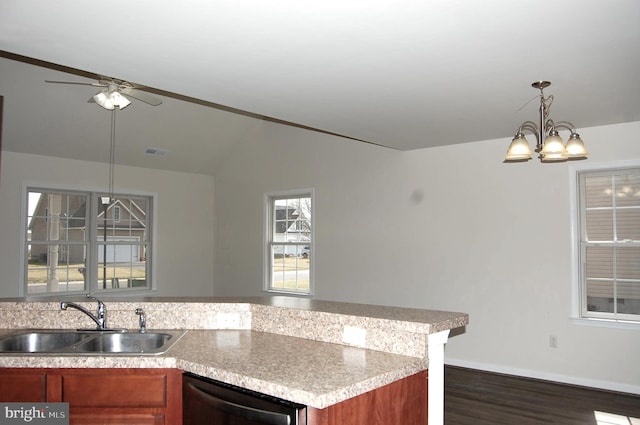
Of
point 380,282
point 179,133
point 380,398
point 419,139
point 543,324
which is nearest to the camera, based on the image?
point 380,398

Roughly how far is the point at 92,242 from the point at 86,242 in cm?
7

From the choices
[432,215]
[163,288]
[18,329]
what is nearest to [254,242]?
[163,288]

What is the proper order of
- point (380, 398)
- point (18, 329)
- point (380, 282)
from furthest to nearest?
point (380, 282), point (18, 329), point (380, 398)

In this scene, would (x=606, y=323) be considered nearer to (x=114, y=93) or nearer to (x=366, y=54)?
(x=366, y=54)

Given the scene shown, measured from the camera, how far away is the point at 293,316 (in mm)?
2545

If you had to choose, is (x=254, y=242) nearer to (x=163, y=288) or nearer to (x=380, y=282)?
(x=163, y=288)

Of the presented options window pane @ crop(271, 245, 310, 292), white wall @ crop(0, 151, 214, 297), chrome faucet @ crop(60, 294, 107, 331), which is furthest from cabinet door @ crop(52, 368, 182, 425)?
window pane @ crop(271, 245, 310, 292)

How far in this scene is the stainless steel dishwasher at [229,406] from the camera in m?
1.68

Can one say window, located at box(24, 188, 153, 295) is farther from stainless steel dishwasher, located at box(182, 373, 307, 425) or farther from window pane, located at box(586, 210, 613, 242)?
window pane, located at box(586, 210, 613, 242)

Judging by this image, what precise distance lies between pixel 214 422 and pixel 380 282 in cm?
426

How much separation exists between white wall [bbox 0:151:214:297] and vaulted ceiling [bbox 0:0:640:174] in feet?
5.68

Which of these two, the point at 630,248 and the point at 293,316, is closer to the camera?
the point at 293,316

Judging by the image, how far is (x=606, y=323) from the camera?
4.49 m

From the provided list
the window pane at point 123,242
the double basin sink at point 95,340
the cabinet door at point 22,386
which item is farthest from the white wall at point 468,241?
the cabinet door at point 22,386
